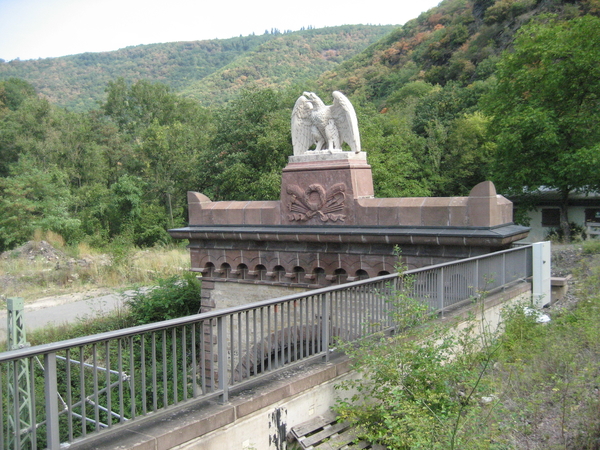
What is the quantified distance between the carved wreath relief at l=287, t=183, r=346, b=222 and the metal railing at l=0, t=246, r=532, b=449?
7.40ft

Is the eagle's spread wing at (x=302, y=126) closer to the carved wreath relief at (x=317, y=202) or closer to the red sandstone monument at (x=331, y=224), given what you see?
the red sandstone monument at (x=331, y=224)

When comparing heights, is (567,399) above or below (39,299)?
above

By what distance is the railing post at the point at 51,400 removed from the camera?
3.19 meters

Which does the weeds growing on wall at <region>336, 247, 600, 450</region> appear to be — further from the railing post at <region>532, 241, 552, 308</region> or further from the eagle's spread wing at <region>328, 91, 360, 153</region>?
the eagle's spread wing at <region>328, 91, 360, 153</region>

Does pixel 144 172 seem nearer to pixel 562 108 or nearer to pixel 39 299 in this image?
pixel 39 299

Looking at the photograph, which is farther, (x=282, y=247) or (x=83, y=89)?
(x=83, y=89)

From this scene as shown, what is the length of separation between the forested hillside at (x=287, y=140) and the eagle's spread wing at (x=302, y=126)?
1170cm

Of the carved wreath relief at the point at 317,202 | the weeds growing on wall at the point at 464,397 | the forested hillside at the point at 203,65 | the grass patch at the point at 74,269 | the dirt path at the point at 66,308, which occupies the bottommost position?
the dirt path at the point at 66,308

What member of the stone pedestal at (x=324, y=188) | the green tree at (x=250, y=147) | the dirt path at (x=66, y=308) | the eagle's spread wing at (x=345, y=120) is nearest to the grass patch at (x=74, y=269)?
the dirt path at (x=66, y=308)

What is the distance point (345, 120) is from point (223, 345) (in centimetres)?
681

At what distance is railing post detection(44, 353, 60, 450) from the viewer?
10.5 ft

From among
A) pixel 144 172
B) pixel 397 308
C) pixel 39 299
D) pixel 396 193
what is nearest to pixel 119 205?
Answer: pixel 144 172

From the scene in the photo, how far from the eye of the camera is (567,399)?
5.06 meters

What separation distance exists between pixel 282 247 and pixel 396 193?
14955 millimetres
